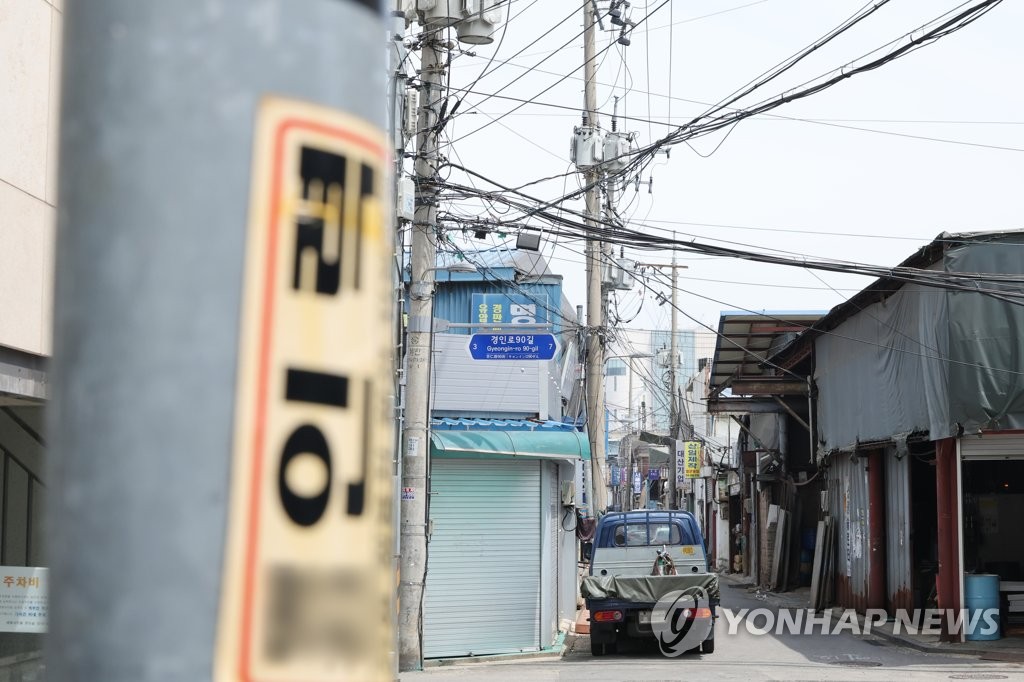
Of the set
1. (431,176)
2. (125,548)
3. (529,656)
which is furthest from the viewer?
(529,656)

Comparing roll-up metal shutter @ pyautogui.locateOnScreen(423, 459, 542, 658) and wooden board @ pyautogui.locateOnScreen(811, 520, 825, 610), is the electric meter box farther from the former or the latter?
wooden board @ pyautogui.locateOnScreen(811, 520, 825, 610)

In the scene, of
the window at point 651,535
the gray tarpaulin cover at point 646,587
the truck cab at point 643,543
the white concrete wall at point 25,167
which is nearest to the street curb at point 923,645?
the truck cab at point 643,543

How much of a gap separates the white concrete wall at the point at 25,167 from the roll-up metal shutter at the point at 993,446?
48.0 ft

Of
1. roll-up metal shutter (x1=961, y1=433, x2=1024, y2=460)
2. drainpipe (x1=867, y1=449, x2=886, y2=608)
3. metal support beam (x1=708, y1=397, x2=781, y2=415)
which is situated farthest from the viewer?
metal support beam (x1=708, y1=397, x2=781, y2=415)

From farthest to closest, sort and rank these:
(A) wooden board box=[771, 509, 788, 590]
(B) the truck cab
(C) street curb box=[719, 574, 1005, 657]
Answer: (A) wooden board box=[771, 509, 788, 590] < (B) the truck cab < (C) street curb box=[719, 574, 1005, 657]

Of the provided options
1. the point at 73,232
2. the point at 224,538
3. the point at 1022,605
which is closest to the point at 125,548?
the point at 224,538

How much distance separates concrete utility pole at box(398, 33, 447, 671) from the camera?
14.3m

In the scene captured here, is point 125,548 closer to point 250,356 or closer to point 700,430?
point 250,356

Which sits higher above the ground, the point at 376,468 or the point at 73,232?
the point at 73,232

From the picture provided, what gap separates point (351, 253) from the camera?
4.28ft

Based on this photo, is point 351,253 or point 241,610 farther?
point 351,253

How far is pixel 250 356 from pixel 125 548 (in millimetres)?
238
